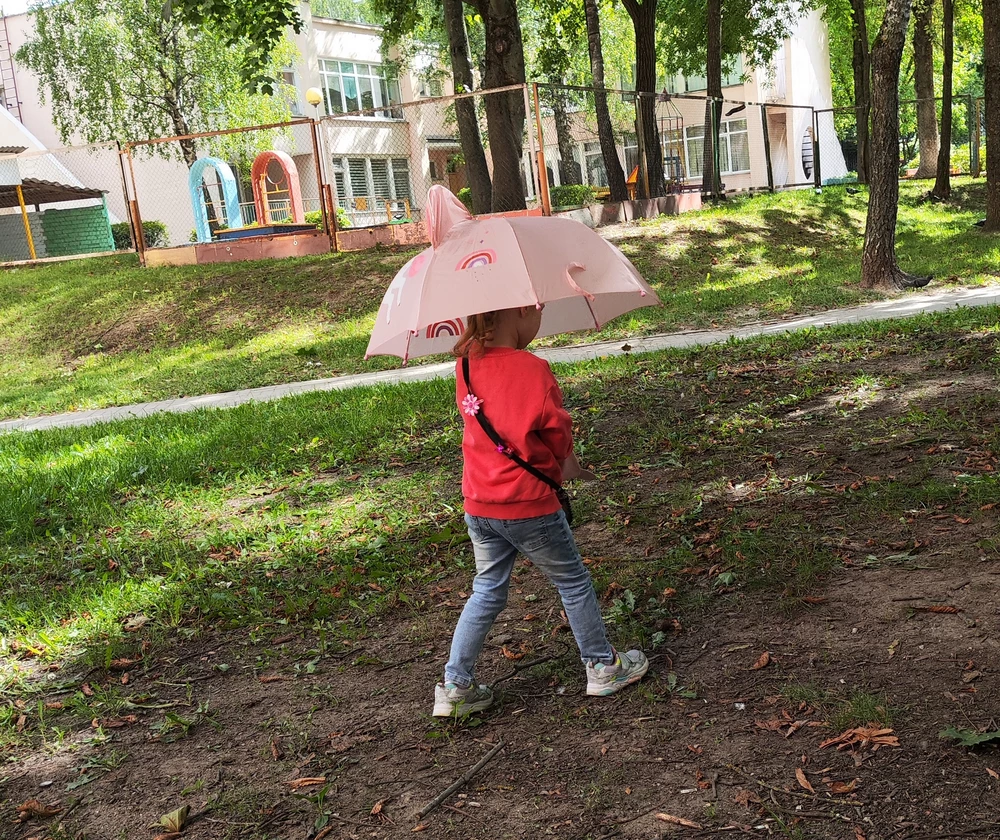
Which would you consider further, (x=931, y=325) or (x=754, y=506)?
(x=931, y=325)

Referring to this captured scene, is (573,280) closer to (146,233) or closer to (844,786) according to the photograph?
(844,786)

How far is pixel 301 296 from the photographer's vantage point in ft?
45.4

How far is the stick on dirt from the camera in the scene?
9.32 feet

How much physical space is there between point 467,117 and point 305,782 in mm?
16093

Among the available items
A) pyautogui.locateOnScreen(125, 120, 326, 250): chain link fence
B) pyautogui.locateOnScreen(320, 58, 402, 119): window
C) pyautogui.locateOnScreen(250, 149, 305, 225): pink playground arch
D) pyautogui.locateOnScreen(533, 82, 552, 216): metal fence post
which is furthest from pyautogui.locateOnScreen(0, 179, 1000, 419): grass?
pyautogui.locateOnScreen(320, 58, 402, 119): window

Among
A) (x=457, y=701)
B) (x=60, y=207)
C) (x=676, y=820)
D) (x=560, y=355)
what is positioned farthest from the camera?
(x=60, y=207)

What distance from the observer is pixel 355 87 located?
41625 millimetres

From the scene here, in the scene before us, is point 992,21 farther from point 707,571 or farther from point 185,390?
point 707,571

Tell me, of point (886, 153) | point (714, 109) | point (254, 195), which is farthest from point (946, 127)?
point (254, 195)

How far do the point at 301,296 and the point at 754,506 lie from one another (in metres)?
10.2

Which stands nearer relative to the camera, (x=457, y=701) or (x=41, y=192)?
(x=457, y=701)

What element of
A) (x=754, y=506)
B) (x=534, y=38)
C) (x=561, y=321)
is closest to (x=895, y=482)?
(x=754, y=506)

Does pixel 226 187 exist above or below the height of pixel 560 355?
above

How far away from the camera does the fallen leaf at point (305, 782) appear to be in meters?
3.03
